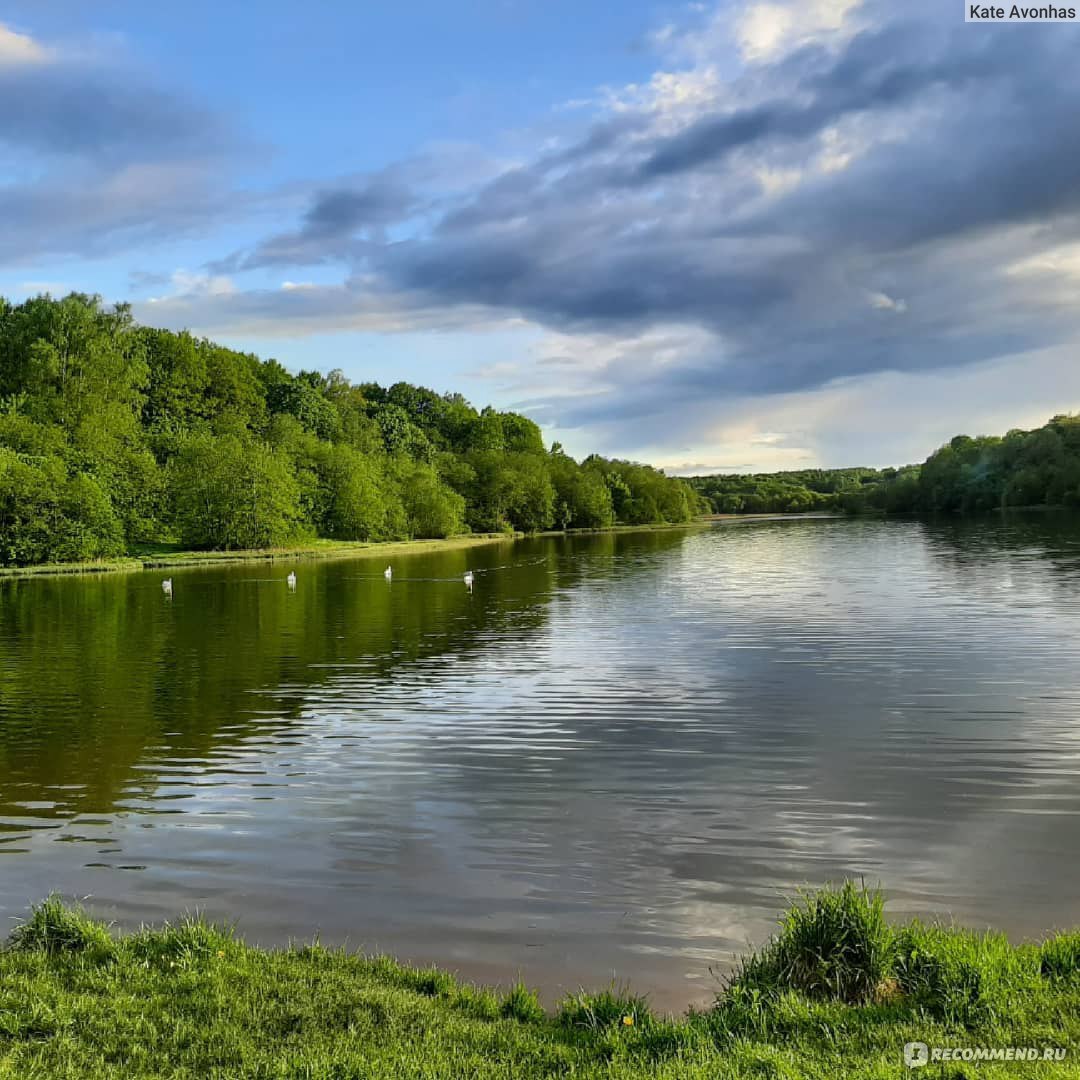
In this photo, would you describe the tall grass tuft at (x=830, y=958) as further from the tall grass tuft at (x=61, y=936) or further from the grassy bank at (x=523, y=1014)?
the tall grass tuft at (x=61, y=936)

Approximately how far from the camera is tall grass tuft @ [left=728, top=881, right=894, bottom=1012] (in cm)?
642

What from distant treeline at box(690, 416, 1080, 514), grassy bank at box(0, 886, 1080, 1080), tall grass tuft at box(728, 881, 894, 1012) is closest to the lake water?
tall grass tuft at box(728, 881, 894, 1012)

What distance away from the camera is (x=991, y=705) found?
1750cm

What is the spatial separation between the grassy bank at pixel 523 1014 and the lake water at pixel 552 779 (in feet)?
2.94

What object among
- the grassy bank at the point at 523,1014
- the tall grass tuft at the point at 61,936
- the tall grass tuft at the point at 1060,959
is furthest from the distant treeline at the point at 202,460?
the tall grass tuft at the point at 1060,959

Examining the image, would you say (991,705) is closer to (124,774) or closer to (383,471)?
(124,774)

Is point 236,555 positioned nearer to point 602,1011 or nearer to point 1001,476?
point 602,1011

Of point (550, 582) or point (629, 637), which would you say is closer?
point (629, 637)

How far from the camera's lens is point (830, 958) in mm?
6559

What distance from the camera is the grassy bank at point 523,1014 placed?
17.8 feet

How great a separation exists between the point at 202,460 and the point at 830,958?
81658mm

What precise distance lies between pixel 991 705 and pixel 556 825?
10.1m

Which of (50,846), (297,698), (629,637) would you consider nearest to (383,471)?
(629,637)

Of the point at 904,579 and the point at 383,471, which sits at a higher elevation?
the point at 383,471
